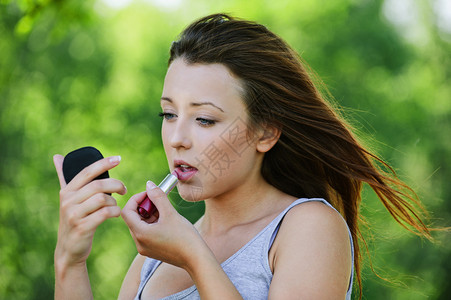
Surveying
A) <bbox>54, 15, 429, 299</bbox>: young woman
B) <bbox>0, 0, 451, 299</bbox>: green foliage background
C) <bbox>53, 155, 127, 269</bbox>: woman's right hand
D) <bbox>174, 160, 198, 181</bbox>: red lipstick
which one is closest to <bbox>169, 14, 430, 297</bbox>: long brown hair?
<bbox>54, 15, 429, 299</bbox>: young woman

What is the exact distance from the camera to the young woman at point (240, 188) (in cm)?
158

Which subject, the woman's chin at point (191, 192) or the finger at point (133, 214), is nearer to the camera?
the finger at point (133, 214)

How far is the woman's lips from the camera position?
1819mm

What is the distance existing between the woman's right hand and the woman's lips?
283 millimetres

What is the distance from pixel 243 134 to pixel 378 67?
841cm

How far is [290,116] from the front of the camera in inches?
77.3

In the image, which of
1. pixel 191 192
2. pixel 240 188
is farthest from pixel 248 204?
pixel 191 192

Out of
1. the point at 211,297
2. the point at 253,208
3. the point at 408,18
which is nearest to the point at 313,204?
the point at 253,208

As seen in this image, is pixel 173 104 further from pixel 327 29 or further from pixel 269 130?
pixel 327 29

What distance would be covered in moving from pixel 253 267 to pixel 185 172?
35 cm

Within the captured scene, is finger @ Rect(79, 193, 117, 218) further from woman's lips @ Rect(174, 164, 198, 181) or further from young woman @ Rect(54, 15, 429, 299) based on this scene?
woman's lips @ Rect(174, 164, 198, 181)

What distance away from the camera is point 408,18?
9.98 m

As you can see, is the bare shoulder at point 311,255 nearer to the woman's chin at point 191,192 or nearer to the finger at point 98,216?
the woman's chin at point 191,192

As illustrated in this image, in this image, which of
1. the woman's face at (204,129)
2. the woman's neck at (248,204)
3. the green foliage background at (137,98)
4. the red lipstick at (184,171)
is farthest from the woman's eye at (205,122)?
the green foliage background at (137,98)
